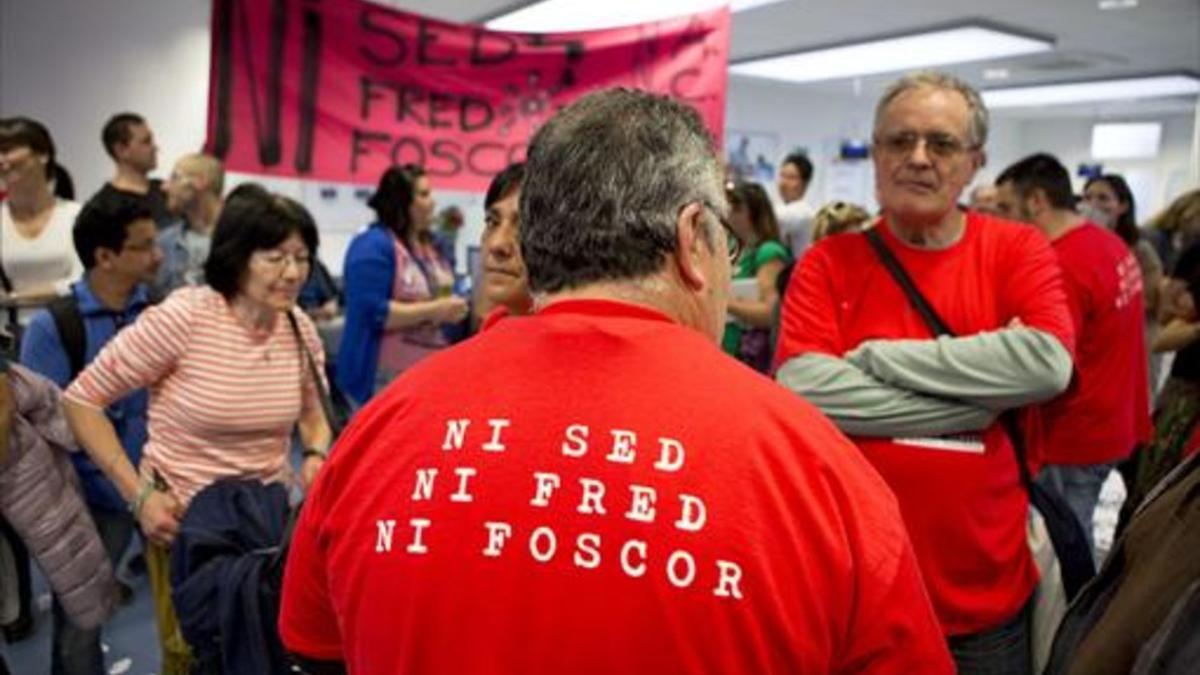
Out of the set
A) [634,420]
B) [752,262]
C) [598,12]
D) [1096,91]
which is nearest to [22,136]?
[752,262]

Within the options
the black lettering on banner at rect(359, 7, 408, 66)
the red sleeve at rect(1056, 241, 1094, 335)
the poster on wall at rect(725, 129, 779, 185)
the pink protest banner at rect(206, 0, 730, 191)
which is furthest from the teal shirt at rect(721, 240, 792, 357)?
the poster on wall at rect(725, 129, 779, 185)

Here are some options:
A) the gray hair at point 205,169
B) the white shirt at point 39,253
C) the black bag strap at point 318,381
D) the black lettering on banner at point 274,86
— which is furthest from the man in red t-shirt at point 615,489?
the gray hair at point 205,169

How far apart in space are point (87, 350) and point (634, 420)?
203 centimetres

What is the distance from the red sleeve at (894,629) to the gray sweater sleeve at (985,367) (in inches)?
26.3

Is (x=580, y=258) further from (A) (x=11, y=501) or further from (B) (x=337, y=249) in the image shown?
(B) (x=337, y=249)

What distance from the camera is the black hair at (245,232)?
200cm

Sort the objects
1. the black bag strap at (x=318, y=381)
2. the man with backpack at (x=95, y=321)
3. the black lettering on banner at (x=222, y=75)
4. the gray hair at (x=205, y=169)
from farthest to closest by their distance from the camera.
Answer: the gray hair at (x=205, y=169)
the black lettering on banner at (x=222, y=75)
the man with backpack at (x=95, y=321)
the black bag strap at (x=318, y=381)

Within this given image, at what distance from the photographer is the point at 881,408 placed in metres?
1.44

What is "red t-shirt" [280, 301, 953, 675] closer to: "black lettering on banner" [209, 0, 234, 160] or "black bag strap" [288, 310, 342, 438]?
"black bag strap" [288, 310, 342, 438]

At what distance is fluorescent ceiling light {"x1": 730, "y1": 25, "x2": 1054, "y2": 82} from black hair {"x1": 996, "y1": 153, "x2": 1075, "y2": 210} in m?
3.93

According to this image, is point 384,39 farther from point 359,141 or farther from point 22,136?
point 22,136

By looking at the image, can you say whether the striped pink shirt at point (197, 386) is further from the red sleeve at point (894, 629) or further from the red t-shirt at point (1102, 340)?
the red t-shirt at point (1102, 340)

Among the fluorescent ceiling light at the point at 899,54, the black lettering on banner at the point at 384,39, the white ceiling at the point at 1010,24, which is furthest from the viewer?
the fluorescent ceiling light at the point at 899,54

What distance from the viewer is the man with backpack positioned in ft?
7.28
